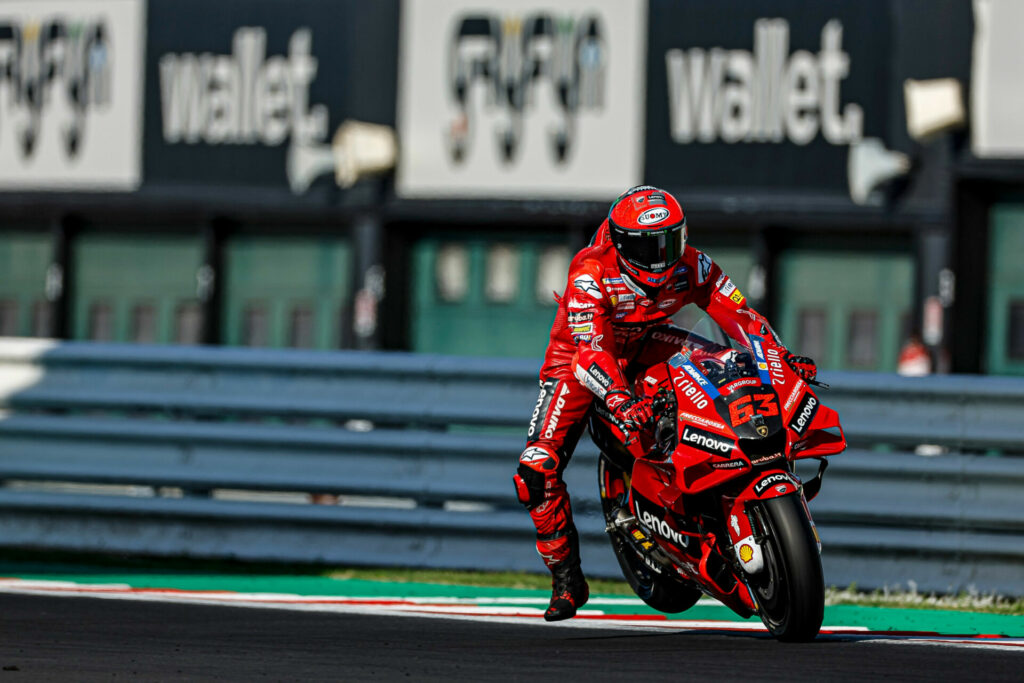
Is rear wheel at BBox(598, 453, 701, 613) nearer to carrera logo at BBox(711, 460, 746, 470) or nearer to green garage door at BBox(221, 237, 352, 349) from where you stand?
carrera logo at BBox(711, 460, 746, 470)

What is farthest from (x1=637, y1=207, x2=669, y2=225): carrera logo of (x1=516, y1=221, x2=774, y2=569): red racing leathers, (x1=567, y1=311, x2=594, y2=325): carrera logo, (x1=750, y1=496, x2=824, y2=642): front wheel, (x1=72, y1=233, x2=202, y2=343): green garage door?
(x1=72, y1=233, x2=202, y2=343): green garage door

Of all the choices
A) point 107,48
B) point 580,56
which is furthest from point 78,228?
point 580,56

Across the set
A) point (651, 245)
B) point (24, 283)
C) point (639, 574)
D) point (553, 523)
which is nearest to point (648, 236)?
point (651, 245)

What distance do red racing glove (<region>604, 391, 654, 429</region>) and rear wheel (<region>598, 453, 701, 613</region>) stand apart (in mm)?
629

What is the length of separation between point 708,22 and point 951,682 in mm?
13056

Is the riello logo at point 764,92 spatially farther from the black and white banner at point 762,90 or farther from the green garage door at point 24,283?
the green garage door at point 24,283

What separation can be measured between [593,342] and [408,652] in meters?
1.34

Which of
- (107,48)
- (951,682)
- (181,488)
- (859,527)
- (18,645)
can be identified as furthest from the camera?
(107,48)

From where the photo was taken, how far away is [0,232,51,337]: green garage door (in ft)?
66.0

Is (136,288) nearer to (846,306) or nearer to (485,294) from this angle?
(485,294)

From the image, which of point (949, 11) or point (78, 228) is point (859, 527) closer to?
point (949, 11)

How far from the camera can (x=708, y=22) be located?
17891 millimetres

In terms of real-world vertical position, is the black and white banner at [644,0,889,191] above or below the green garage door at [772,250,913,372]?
above

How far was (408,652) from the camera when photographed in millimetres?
6148
